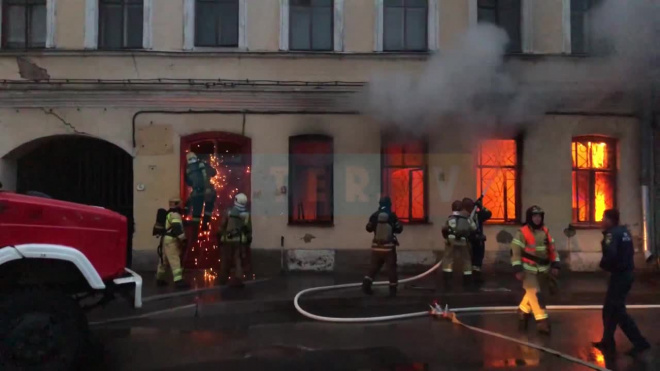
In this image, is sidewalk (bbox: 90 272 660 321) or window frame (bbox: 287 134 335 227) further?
window frame (bbox: 287 134 335 227)

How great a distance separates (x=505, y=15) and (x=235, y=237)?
742 cm

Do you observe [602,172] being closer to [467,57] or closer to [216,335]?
[467,57]

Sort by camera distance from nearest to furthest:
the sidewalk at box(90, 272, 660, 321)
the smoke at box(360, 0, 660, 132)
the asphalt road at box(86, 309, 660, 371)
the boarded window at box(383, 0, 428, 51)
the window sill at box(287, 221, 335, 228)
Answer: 1. the asphalt road at box(86, 309, 660, 371)
2. the sidewalk at box(90, 272, 660, 321)
3. the smoke at box(360, 0, 660, 132)
4. the window sill at box(287, 221, 335, 228)
5. the boarded window at box(383, 0, 428, 51)

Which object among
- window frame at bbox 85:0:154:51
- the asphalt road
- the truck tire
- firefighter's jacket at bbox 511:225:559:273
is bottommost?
the asphalt road

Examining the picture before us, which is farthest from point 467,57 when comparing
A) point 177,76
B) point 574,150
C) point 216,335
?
point 216,335

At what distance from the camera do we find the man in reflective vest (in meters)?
6.82

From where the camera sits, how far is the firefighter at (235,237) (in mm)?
9523

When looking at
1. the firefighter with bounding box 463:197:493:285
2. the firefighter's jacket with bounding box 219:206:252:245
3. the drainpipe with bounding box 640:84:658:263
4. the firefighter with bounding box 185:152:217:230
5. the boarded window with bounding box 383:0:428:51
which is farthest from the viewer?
the boarded window with bounding box 383:0:428:51

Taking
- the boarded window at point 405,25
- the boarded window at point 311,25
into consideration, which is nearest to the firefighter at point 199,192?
the boarded window at point 311,25

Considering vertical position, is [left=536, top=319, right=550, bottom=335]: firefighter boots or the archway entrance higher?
the archway entrance

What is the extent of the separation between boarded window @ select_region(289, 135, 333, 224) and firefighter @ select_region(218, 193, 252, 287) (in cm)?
189

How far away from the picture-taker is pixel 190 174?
10969 mm

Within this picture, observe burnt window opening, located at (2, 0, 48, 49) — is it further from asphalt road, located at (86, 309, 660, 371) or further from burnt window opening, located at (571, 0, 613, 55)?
burnt window opening, located at (571, 0, 613, 55)

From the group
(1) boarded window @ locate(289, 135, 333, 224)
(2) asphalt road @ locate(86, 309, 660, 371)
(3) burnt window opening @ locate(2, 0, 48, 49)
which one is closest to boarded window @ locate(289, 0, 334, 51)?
(1) boarded window @ locate(289, 135, 333, 224)
